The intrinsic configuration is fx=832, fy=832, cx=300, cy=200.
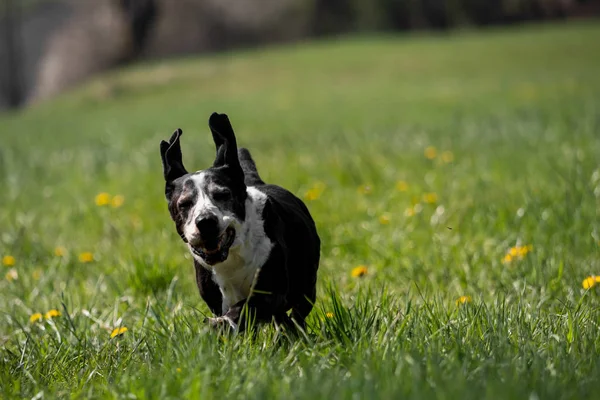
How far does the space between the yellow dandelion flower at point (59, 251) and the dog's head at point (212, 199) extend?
2.82 meters

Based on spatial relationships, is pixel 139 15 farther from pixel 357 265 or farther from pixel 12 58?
pixel 357 265

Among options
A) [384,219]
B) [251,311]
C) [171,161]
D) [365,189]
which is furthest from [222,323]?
[384,219]

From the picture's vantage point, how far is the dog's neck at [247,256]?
2658mm

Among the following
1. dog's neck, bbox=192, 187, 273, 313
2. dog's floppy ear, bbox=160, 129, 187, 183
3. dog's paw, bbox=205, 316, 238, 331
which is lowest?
dog's paw, bbox=205, 316, 238, 331

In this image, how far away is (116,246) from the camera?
5.69 m

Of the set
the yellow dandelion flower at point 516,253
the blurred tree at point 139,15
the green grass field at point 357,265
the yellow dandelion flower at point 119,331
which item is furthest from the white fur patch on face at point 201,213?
the blurred tree at point 139,15

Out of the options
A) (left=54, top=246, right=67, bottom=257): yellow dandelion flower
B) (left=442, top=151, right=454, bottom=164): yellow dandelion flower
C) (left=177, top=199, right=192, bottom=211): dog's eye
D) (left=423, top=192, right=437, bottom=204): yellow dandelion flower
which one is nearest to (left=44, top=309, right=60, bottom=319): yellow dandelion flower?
(left=177, top=199, right=192, bottom=211): dog's eye

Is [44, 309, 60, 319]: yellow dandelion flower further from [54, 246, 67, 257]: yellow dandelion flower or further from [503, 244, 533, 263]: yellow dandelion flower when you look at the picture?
[503, 244, 533, 263]: yellow dandelion flower

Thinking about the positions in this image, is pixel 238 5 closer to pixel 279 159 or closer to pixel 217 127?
pixel 279 159

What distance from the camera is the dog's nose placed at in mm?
2457

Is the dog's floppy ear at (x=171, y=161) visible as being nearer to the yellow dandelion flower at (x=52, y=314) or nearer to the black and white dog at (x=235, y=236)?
the black and white dog at (x=235, y=236)

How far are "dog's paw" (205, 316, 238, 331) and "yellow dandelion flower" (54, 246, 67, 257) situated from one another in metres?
2.77

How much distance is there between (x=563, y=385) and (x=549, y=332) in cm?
70

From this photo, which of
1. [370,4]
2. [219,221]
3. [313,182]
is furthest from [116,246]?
[370,4]
